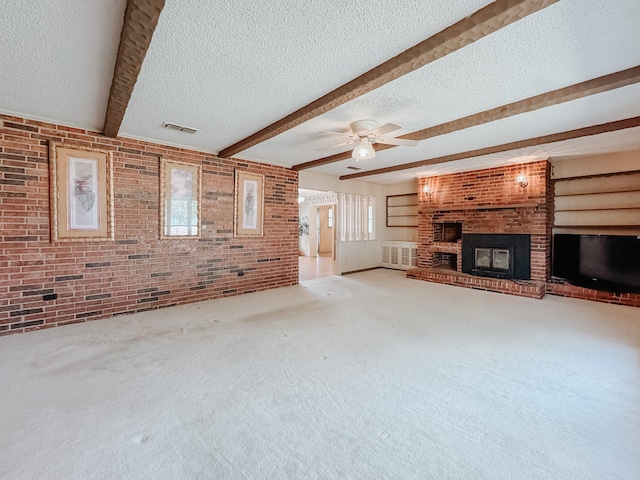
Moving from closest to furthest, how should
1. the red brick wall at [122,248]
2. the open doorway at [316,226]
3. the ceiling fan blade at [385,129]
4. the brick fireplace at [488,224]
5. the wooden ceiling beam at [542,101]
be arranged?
the wooden ceiling beam at [542,101] → the ceiling fan blade at [385,129] → the red brick wall at [122,248] → the brick fireplace at [488,224] → the open doorway at [316,226]

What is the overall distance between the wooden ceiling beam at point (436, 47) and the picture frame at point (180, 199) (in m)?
2.29

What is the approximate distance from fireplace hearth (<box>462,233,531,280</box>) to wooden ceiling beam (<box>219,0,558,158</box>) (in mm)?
4652

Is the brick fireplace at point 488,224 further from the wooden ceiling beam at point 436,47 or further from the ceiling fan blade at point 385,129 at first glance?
the wooden ceiling beam at point 436,47

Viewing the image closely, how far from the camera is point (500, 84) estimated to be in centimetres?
242

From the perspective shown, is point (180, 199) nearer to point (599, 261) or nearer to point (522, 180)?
point (522, 180)

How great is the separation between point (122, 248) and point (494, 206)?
20.9 feet

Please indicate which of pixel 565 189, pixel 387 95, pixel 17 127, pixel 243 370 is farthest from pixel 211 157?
pixel 565 189

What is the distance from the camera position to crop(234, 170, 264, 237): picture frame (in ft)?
16.2

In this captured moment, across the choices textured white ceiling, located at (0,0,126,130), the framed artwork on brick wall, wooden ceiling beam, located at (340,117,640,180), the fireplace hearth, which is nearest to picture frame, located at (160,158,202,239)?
the framed artwork on brick wall

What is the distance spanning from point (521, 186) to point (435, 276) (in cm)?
233

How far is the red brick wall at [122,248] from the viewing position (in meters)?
3.15

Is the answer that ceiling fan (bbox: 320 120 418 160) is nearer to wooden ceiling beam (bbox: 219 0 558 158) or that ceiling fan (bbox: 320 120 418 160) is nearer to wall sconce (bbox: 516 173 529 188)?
wooden ceiling beam (bbox: 219 0 558 158)

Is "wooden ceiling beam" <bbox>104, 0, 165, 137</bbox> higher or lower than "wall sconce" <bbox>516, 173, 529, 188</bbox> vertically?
higher

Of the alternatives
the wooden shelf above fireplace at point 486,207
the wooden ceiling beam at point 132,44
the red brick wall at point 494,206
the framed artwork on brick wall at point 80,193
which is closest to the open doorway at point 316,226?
the red brick wall at point 494,206
